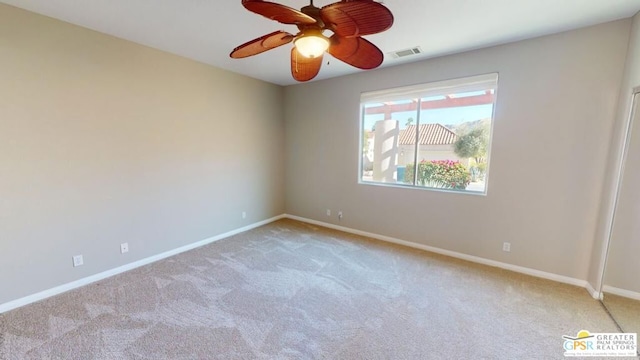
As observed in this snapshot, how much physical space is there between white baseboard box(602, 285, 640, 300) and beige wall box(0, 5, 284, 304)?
4.44 metres

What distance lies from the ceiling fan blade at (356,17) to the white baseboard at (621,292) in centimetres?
307

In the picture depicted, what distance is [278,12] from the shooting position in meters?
1.26

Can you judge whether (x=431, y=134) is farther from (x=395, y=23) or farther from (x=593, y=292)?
(x=593, y=292)

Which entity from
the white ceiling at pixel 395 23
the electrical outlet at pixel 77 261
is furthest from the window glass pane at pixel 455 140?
the electrical outlet at pixel 77 261

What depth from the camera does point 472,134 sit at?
10.3ft

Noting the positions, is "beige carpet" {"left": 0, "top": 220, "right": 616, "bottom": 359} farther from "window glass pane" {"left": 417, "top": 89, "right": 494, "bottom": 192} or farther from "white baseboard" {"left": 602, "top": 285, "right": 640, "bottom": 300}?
"window glass pane" {"left": 417, "top": 89, "right": 494, "bottom": 192}

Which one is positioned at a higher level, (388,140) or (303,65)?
(303,65)

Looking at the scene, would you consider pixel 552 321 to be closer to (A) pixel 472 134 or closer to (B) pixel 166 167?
(A) pixel 472 134

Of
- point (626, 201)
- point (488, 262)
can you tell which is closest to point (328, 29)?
point (626, 201)

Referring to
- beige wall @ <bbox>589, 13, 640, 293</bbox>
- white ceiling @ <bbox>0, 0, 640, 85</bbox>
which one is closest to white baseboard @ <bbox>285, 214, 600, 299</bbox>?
beige wall @ <bbox>589, 13, 640, 293</bbox>

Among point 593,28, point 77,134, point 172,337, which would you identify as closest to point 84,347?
point 172,337

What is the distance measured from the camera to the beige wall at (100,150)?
217 cm

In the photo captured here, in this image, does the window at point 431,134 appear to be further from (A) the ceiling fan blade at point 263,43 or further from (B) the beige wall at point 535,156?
(A) the ceiling fan blade at point 263,43

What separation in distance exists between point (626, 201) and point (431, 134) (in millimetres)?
1863
